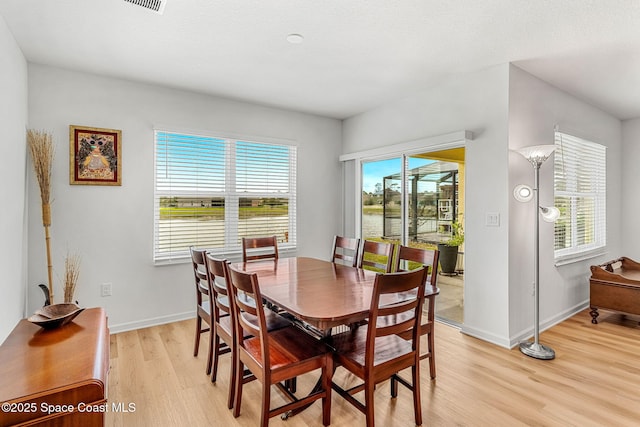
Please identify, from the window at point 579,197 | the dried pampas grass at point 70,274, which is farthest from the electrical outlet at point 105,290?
the window at point 579,197

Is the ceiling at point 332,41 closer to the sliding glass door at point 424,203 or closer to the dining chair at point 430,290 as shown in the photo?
the sliding glass door at point 424,203

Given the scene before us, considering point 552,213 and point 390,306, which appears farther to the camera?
point 552,213

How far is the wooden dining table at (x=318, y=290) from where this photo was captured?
1.67 meters

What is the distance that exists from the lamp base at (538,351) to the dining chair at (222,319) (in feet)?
7.04

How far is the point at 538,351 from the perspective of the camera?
2.84 meters

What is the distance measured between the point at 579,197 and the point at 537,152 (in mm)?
2025

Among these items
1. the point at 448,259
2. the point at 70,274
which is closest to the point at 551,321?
the point at 448,259

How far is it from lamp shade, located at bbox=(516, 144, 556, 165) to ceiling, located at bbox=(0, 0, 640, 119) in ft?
2.67

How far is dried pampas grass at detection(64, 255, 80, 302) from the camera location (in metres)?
2.94

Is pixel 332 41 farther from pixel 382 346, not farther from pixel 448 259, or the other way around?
pixel 448 259

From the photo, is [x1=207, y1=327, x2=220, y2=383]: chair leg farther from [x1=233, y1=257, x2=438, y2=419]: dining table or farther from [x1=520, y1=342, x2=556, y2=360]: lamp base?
[x1=520, y1=342, x2=556, y2=360]: lamp base

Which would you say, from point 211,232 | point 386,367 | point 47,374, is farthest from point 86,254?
point 386,367

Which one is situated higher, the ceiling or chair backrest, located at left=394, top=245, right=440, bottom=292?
the ceiling

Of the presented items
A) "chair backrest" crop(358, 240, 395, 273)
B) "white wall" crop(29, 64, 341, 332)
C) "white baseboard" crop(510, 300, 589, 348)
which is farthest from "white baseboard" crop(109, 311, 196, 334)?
"white baseboard" crop(510, 300, 589, 348)
